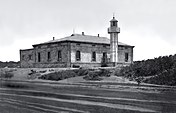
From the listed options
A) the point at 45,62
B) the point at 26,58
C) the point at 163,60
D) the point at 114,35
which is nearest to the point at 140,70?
the point at 163,60

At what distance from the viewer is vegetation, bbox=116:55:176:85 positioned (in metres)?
23.2

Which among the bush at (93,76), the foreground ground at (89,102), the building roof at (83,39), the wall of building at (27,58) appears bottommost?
the foreground ground at (89,102)

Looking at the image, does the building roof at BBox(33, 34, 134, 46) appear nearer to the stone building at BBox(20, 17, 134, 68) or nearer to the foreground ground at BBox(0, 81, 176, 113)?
the stone building at BBox(20, 17, 134, 68)

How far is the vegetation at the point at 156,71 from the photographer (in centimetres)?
2317

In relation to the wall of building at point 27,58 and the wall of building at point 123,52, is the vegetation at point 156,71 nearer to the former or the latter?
the wall of building at point 123,52

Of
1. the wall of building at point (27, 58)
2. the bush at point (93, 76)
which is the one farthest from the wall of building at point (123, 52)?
the bush at point (93, 76)

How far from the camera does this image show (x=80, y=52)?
4578 cm

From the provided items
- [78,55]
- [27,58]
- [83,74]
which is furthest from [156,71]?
[27,58]

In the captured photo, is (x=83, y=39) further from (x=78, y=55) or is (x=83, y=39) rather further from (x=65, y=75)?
(x=65, y=75)

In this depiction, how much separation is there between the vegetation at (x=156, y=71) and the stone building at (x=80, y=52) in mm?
14607

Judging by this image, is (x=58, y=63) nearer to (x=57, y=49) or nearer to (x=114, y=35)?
(x=57, y=49)

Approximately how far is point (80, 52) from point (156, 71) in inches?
818

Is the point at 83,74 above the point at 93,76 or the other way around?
above

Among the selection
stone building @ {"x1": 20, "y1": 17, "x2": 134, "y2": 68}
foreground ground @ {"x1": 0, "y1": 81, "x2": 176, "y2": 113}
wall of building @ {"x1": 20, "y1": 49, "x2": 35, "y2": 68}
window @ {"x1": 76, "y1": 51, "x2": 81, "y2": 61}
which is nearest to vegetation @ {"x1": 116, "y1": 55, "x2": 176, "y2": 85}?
foreground ground @ {"x1": 0, "y1": 81, "x2": 176, "y2": 113}
